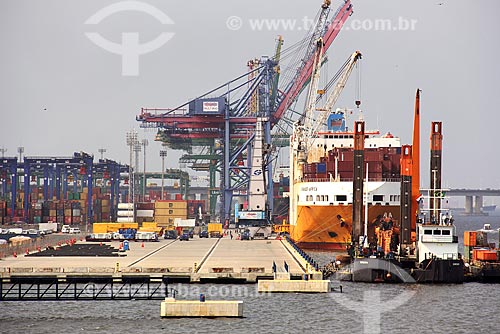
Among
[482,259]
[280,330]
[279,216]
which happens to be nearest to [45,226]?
[279,216]

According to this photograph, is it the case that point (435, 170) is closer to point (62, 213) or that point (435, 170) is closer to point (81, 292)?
point (81, 292)

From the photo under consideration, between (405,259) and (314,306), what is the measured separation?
18.8 meters

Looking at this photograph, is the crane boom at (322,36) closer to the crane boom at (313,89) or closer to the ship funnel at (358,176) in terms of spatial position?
the crane boom at (313,89)

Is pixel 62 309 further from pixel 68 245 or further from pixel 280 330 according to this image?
pixel 68 245

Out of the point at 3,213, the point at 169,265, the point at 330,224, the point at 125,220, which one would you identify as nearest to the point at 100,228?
the point at 125,220

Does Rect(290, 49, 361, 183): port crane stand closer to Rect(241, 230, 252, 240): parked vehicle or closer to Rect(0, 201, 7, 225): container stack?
Rect(241, 230, 252, 240): parked vehicle

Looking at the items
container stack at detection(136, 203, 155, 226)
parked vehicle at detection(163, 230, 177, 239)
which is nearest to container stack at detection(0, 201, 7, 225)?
container stack at detection(136, 203, 155, 226)

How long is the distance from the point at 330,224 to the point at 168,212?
6764 centimetres

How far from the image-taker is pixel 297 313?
67.9 meters

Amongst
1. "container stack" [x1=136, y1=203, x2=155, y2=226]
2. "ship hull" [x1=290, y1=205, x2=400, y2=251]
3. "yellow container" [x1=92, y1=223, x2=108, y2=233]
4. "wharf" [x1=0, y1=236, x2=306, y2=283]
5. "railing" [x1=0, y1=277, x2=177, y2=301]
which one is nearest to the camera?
"railing" [x1=0, y1=277, x2=177, y2=301]

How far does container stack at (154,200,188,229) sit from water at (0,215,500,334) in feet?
329

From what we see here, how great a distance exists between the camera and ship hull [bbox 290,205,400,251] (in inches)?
4439

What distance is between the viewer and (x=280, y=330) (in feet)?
203

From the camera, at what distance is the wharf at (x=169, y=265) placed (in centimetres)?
7912
